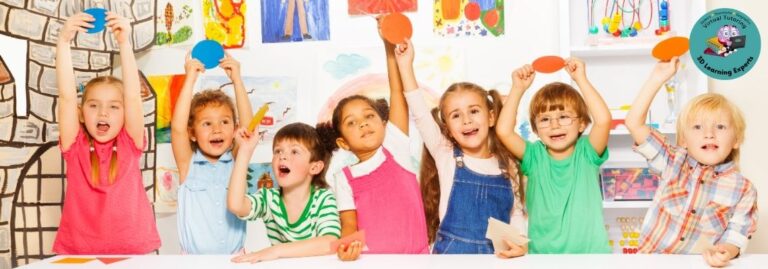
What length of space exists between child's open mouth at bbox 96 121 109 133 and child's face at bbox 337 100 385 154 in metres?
0.66

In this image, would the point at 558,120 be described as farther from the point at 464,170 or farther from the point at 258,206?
the point at 258,206

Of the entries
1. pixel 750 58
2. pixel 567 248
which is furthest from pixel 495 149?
pixel 750 58

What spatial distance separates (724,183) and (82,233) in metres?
1.70

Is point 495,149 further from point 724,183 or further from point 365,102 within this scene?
point 724,183

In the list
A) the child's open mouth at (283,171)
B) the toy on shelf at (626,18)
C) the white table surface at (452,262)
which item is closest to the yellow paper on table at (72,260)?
the white table surface at (452,262)

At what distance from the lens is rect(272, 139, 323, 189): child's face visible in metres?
2.04

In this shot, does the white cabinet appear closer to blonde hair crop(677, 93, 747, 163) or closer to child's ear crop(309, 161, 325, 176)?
blonde hair crop(677, 93, 747, 163)

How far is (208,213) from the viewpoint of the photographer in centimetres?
213

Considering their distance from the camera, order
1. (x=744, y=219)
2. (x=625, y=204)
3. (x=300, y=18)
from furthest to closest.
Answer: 1. (x=300, y=18)
2. (x=625, y=204)
3. (x=744, y=219)

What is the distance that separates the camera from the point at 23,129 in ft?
7.14

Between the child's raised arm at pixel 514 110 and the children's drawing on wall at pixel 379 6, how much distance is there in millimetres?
554

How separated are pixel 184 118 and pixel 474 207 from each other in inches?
33.1

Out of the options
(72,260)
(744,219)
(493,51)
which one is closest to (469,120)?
(493,51)

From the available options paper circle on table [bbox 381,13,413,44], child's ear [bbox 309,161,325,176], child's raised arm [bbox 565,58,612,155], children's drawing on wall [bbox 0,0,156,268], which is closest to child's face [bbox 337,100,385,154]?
child's ear [bbox 309,161,325,176]
